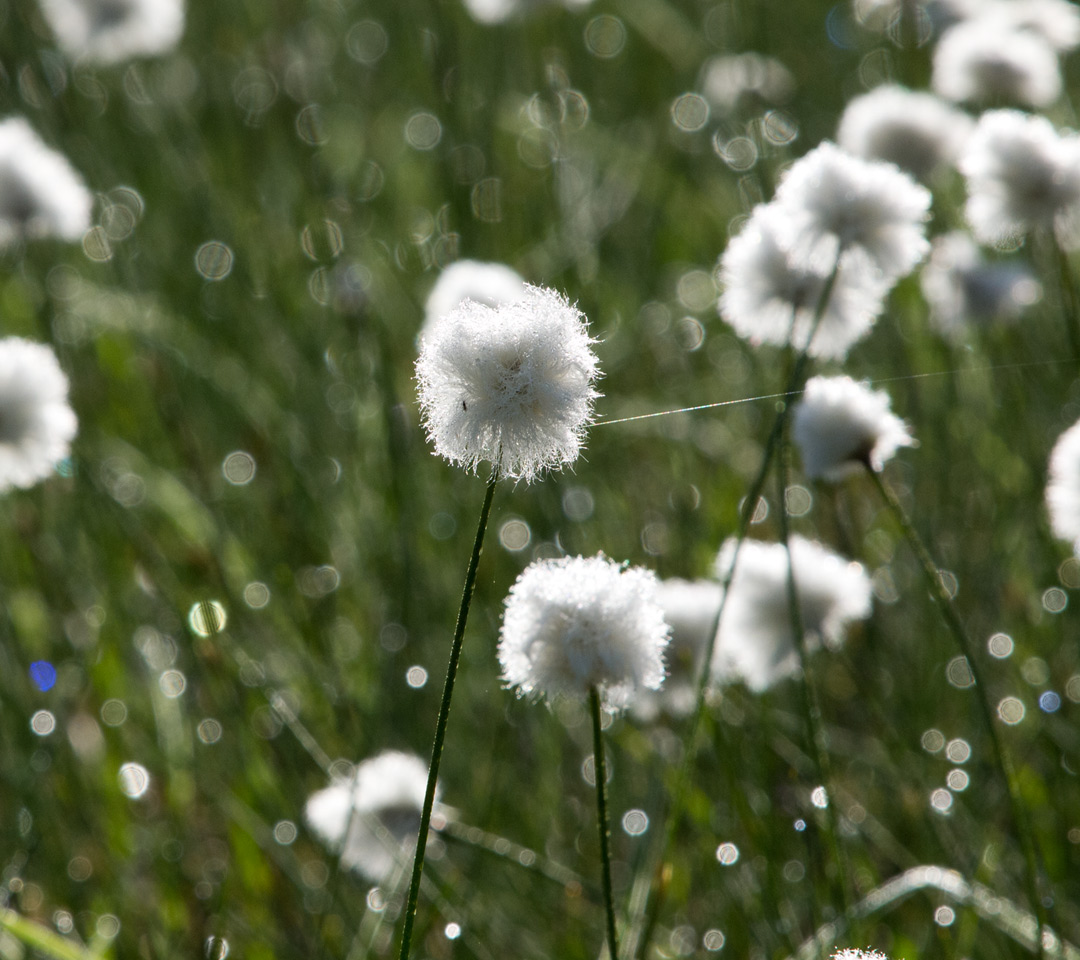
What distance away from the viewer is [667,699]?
3.65 ft

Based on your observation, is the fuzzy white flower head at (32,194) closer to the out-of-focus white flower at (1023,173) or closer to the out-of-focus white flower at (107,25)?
the out-of-focus white flower at (107,25)

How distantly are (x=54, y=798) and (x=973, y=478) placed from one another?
1317 millimetres

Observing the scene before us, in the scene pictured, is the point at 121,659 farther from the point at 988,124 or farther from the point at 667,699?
the point at 988,124

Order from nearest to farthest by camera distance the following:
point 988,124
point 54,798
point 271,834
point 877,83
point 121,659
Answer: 1. point 988,124
2. point 271,834
3. point 54,798
4. point 121,659
5. point 877,83

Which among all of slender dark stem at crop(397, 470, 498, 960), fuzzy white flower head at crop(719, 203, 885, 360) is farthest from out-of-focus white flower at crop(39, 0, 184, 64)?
slender dark stem at crop(397, 470, 498, 960)

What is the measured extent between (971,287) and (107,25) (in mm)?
1647

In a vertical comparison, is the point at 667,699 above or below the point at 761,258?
below

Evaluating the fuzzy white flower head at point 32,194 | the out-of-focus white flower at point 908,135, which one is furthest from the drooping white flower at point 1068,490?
the fuzzy white flower head at point 32,194

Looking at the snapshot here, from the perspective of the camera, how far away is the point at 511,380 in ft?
2.21

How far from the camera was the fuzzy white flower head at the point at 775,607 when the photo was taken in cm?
A: 107

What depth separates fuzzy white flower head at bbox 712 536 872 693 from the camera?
1070 mm

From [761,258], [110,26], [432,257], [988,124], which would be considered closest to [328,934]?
[761,258]

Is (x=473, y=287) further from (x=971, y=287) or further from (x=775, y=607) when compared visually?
(x=971, y=287)

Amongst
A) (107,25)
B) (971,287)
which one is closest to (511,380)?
(971,287)
